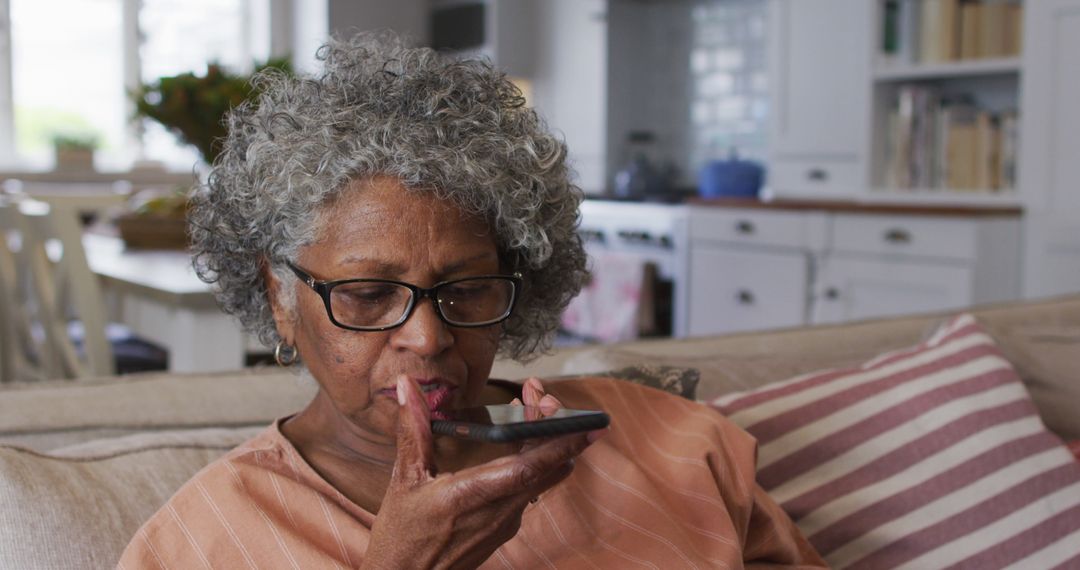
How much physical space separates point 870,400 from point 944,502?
0.15 meters

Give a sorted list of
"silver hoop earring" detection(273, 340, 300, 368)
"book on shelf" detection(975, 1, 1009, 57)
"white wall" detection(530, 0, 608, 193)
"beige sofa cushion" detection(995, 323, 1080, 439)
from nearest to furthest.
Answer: "silver hoop earring" detection(273, 340, 300, 368)
"beige sofa cushion" detection(995, 323, 1080, 439)
"book on shelf" detection(975, 1, 1009, 57)
"white wall" detection(530, 0, 608, 193)

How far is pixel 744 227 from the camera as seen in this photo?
4406 mm

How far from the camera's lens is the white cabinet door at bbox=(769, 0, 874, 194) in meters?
4.32

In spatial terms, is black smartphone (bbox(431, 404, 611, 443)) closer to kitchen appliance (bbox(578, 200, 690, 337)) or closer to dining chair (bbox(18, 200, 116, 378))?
dining chair (bbox(18, 200, 116, 378))

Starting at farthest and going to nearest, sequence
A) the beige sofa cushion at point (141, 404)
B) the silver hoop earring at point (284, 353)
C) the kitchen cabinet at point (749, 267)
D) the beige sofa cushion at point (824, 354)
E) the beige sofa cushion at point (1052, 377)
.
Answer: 1. the kitchen cabinet at point (749, 267)
2. the beige sofa cushion at point (1052, 377)
3. the beige sofa cushion at point (824, 354)
4. the beige sofa cushion at point (141, 404)
5. the silver hoop earring at point (284, 353)

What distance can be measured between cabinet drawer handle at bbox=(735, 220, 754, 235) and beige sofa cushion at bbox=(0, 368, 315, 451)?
3.16 meters

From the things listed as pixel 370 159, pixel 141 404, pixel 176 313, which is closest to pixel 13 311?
pixel 176 313

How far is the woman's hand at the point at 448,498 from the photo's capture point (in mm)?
757

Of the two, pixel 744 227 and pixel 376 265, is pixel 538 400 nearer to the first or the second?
pixel 376 265

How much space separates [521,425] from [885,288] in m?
3.39

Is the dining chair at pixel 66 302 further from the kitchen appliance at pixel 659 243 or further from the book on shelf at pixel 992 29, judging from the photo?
the book on shelf at pixel 992 29

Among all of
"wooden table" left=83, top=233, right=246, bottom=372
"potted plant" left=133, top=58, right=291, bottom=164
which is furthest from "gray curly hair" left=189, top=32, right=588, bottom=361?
"potted plant" left=133, top=58, right=291, bottom=164

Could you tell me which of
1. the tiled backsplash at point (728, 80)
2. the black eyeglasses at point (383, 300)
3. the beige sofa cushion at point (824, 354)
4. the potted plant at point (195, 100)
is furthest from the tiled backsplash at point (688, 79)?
the black eyeglasses at point (383, 300)

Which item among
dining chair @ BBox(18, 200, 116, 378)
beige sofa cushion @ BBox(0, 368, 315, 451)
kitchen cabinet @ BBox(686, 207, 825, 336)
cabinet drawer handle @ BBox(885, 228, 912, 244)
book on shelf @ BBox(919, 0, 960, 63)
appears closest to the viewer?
beige sofa cushion @ BBox(0, 368, 315, 451)
